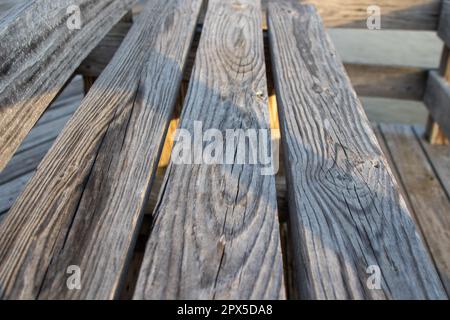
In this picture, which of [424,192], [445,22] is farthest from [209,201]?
[445,22]

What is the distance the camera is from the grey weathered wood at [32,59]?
1301 mm

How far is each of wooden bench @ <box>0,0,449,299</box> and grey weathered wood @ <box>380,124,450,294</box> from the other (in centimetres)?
124

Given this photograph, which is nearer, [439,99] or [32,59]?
[32,59]

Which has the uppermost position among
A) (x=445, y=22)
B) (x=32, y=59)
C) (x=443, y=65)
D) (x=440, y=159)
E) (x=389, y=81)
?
(x=32, y=59)

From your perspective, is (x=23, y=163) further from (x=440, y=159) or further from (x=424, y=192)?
(x=440, y=159)

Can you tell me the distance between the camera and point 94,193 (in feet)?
3.86

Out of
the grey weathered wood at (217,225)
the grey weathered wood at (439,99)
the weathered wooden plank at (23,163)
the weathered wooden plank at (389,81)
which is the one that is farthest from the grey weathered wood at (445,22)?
the weathered wooden plank at (23,163)

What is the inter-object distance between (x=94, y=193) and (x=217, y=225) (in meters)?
0.33

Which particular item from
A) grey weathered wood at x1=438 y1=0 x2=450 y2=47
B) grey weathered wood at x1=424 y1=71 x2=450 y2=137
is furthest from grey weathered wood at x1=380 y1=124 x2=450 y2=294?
grey weathered wood at x1=438 y1=0 x2=450 y2=47

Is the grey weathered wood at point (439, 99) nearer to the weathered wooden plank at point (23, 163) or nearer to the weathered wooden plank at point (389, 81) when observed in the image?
the weathered wooden plank at point (389, 81)

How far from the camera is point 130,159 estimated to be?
1.28m

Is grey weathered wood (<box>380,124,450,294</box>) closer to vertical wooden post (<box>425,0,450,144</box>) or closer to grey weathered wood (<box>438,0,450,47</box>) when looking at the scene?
vertical wooden post (<box>425,0,450,144</box>)

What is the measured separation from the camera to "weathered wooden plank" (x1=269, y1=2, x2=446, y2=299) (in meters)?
0.97

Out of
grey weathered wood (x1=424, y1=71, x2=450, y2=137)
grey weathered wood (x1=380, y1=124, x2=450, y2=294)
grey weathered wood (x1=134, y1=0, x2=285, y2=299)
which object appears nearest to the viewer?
grey weathered wood (x1=134, y1=0, x2=285, y2=299)
